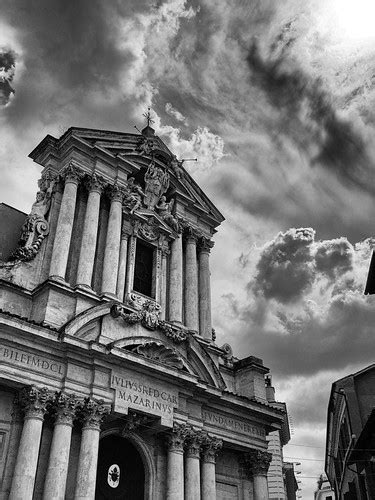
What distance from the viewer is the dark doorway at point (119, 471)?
1834 cm

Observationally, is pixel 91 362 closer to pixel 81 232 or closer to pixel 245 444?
pixel 81 232

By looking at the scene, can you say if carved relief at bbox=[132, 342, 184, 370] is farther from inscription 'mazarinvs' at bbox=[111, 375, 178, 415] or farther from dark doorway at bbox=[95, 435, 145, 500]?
dark doorway at bbox=[95, 435, 145, 500]

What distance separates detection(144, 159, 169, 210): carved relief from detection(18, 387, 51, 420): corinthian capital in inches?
434

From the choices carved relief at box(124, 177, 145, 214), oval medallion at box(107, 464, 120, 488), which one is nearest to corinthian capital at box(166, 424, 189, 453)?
oval medallion at box(107, 464, 120, 488)

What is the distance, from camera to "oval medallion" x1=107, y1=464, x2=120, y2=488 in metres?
18.5

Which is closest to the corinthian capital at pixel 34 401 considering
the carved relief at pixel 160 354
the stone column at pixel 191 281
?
the carved relief at pixel 160 354

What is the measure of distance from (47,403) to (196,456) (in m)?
6.31

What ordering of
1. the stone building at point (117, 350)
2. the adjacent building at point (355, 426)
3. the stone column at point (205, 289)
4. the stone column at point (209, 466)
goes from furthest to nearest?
the adjacent building at point (355, 426) < the stone column at point (205, 289) < the stone column at point (209, 466) < the stone building at point (117, 350)

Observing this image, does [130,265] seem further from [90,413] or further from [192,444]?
[192,444]

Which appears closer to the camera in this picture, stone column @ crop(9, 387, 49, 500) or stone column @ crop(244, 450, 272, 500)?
stone column @ crop(9, 387, 49, 500)

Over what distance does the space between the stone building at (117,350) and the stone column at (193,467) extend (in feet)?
0.13

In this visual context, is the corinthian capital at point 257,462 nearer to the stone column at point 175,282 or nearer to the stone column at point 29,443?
the stone column at point 175,282

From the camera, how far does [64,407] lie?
16.7 meters

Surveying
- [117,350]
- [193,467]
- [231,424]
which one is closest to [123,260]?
[117,350]
